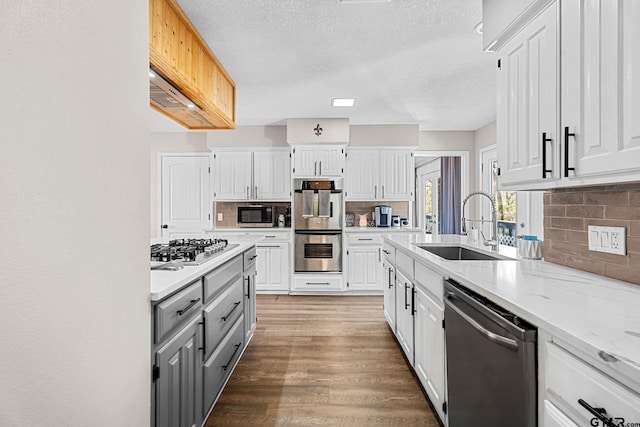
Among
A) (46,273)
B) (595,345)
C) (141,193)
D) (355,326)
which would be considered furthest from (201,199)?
(595,345)

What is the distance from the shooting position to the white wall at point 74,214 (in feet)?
2.40

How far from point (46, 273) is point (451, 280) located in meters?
1.60

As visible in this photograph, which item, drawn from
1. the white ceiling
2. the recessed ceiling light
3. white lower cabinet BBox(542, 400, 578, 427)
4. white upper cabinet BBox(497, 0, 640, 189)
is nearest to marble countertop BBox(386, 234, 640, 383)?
white lower cabinet BBox(542, 400, 578, 427)

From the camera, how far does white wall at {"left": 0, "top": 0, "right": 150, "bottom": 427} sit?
0.73m

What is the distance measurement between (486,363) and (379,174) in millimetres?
4179

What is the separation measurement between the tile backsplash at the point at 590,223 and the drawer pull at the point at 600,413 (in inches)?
33.0

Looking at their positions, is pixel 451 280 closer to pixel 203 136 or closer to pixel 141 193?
pixel 141 193

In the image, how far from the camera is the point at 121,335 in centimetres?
113

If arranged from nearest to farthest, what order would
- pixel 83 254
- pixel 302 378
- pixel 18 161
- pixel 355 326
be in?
pixel 18 161 → pixel 83 254 → pixel 302 378 → pixel 355 326

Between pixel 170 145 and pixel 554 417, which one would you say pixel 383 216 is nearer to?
pixel 170 145

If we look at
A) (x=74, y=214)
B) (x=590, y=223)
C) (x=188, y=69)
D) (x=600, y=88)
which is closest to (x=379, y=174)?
(x=188, y=69)

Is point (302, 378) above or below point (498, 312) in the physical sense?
below

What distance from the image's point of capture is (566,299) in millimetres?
1211

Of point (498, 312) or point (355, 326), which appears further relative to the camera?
point (355, 326)
